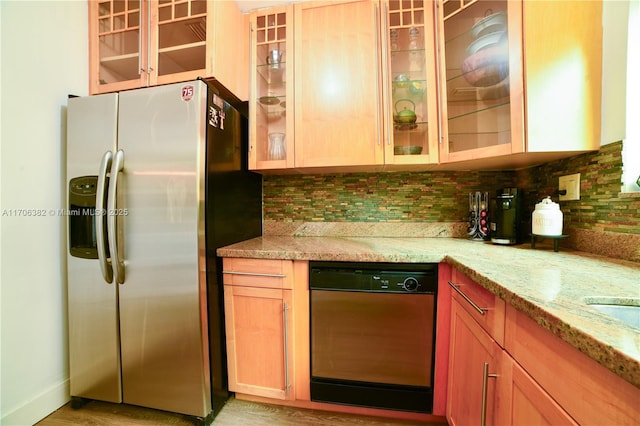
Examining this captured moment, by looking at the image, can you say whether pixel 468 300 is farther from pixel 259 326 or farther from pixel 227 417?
pixel 227 417

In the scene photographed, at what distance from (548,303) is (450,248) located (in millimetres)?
749

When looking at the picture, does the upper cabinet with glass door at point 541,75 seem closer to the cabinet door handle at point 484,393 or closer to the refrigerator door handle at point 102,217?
the cabinet door handle at point 484,393

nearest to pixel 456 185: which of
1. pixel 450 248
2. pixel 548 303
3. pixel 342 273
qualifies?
pixel 450 248

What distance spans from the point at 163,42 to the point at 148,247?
1211 mm

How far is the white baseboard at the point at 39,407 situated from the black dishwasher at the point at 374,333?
1357 millimetres

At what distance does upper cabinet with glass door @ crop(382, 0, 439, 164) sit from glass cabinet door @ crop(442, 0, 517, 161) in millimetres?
77

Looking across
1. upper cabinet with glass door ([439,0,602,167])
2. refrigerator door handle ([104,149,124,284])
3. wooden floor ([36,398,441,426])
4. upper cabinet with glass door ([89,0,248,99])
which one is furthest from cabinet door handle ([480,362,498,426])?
upper cabinet with glass door ([89,0,248,99])

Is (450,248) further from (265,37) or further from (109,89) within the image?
(109,89)

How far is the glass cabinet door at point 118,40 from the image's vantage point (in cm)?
142

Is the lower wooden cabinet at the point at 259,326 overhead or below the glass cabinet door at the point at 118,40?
below

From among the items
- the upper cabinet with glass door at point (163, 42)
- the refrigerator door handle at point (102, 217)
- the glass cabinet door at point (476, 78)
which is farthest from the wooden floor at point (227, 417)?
the upper cabinet with glass door at point (163, 42)

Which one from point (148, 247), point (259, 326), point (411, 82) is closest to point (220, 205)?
point (148, 247)

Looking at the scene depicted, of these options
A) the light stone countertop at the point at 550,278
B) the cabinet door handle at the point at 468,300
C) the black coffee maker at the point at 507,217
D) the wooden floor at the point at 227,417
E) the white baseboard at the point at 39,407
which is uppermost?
the black coffee maker at the point at 507,217

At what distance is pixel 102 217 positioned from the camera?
1.17 m
